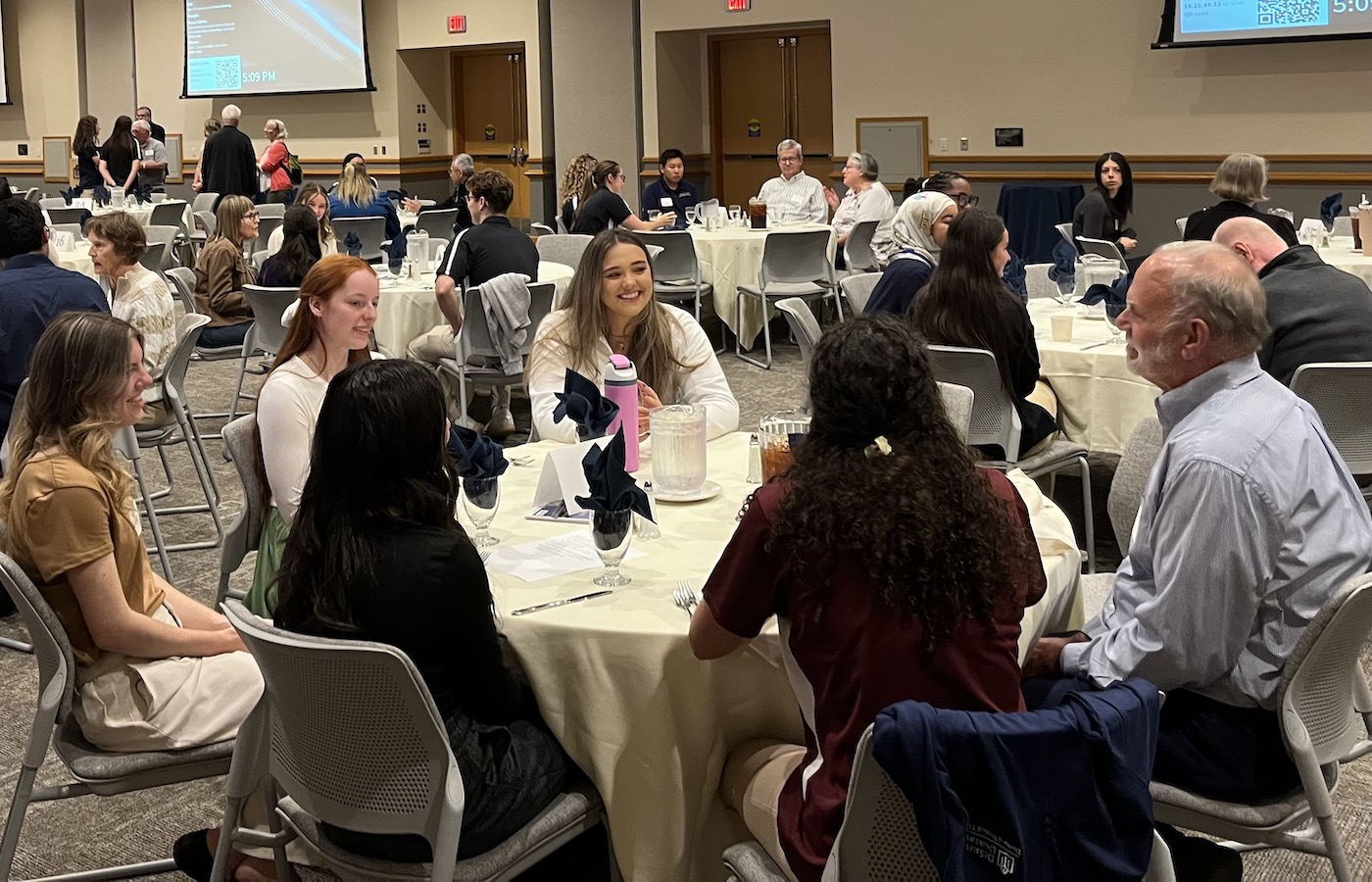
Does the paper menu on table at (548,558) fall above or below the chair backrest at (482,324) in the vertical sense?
below

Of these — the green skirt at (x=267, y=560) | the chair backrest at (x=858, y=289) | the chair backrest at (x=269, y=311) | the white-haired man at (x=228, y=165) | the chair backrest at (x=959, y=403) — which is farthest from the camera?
the white-haired man at (x=228, y=165)

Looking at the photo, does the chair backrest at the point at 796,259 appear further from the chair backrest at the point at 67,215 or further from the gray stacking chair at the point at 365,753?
the gray stacking chair at the point at 365,753

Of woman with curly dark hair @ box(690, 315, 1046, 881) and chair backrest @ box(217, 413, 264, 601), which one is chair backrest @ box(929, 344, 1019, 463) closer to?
chair backrest @ box(217, 413, 264, 601)

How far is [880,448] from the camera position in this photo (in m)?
2.01

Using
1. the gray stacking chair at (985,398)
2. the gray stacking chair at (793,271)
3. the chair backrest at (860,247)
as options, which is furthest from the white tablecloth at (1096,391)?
the chair backrest at (860,247)

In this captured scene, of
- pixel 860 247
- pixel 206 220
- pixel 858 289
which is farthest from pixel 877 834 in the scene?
pixel 206 220

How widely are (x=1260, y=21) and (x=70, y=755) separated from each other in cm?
986

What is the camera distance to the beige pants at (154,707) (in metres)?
2.55

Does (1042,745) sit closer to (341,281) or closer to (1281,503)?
(1281,503)

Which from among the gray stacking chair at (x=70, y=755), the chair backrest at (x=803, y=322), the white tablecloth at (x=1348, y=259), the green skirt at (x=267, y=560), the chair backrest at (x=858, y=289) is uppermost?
the white tablecloth at (x=1348, y=259)

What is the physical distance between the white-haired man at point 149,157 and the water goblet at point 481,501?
509 inches

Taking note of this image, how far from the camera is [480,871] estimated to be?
2.17 meters

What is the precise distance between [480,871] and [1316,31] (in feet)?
31.9

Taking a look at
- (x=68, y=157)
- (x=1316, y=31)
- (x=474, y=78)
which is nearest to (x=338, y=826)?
(x=1316, y=31)
